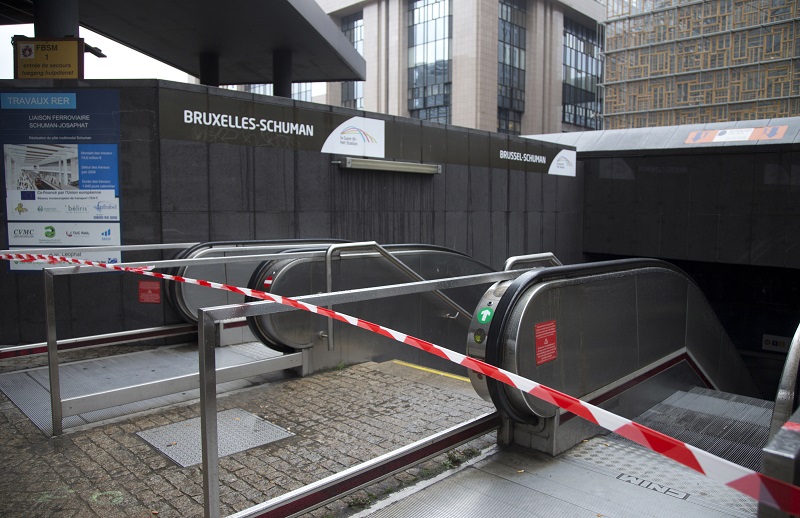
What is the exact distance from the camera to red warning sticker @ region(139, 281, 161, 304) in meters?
7.12

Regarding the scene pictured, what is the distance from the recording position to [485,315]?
3.95m

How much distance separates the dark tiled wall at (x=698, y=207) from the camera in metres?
14.1

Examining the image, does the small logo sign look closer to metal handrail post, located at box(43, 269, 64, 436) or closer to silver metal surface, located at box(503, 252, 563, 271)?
silver metal surface, located at box(503, 252, 563, 271)

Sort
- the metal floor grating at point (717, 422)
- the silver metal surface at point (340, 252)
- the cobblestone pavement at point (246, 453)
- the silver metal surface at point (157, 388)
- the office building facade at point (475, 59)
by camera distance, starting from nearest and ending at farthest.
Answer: the cobblestone pavement at point (246, 453) < the silver metal surface at point (157, 388) < the metal floor grating at point (717, 422) < the silver metal surface at point (340, 252) < the office building facade at point (475, 59)

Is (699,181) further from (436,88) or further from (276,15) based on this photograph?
(436,88)

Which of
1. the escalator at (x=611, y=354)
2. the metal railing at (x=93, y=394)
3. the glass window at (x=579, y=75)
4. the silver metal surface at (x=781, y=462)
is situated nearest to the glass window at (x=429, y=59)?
the glass window at (x=579, y=75)

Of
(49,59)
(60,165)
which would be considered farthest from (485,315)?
(49,59)

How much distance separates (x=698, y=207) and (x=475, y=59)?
24335mm

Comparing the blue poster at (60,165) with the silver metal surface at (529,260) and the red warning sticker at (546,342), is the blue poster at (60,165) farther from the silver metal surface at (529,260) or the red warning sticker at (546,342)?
the red warning sticker at (546,342)

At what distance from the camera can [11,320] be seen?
759 centimetres

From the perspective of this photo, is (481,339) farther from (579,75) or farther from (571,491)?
(579,75)

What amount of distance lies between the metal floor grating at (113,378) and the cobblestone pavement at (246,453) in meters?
0.17

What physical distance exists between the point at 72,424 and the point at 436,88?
37.9 metres

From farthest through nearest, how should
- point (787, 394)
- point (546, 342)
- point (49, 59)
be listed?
point (49, 59) < point (546, 342) < point (787, 394)
